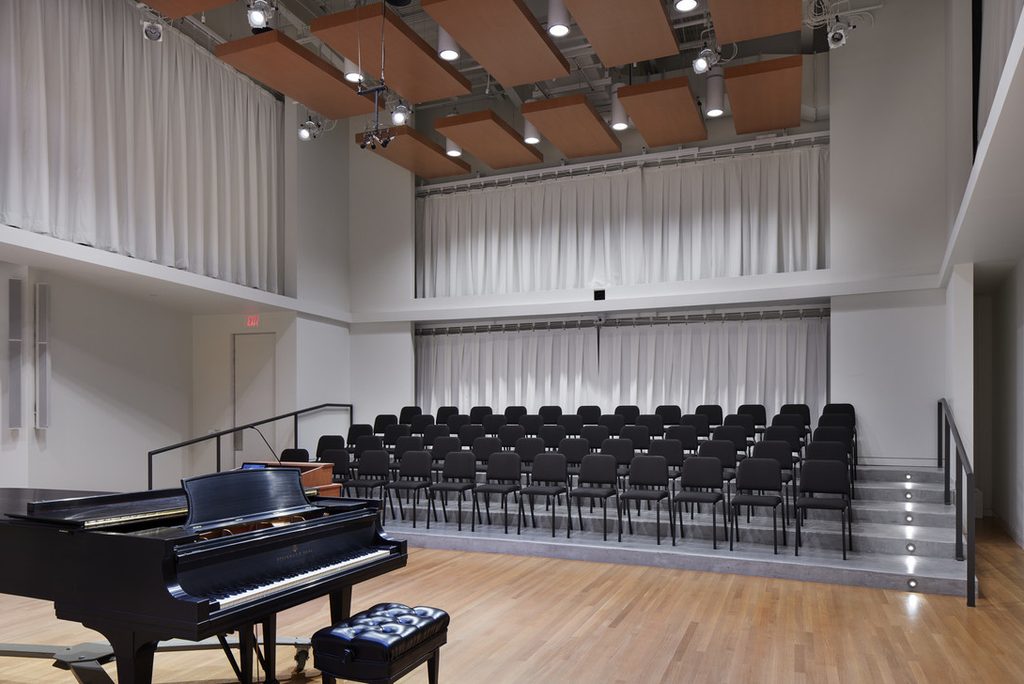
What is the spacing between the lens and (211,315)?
10641mm

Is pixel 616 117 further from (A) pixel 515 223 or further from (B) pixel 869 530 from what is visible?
(B) pixel 869 530

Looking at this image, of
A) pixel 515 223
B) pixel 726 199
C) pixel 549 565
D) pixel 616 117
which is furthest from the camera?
pixel 515 223

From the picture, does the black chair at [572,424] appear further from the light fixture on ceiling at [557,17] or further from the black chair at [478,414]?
the light fixture on ceiling at [557,17]

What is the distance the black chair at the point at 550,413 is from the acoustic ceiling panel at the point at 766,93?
15.2 ft

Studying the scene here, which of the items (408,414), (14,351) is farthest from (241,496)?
(408,414)

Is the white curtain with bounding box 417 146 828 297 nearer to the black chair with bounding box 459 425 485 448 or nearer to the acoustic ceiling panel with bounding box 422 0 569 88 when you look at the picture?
the black chair with bounding box 459 425 485 448

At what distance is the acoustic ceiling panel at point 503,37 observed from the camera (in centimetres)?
642

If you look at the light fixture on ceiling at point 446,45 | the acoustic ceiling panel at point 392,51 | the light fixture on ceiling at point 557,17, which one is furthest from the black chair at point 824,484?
the acoustic ceiling panel at point 392,51

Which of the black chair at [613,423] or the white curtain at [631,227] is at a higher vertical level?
the white curtain at [631,227]

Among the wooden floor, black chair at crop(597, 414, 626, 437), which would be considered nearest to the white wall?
the wooden floor

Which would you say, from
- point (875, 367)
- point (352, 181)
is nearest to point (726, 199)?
point (875, 367)

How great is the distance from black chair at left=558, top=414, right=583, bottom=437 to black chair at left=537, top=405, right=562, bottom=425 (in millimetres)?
617

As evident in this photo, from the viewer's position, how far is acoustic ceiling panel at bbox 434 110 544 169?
30.6ft

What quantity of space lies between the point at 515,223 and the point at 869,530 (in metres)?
7.02
